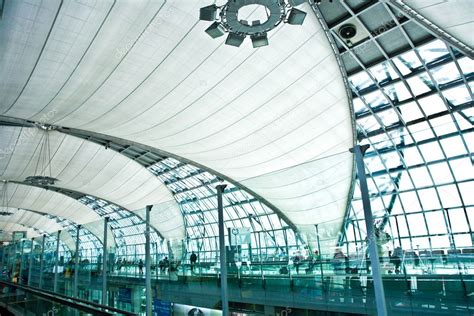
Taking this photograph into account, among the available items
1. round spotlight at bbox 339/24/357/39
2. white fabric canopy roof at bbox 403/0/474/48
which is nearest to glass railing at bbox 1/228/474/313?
white fabric canopy roof at bbox 403/0/474/48

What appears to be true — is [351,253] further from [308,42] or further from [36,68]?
[36,68]

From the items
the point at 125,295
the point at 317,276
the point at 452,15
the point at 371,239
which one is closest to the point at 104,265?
the point at 125,295

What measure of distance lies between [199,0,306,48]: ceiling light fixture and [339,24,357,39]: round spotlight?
10113mm

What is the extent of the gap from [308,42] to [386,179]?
16.8 meters

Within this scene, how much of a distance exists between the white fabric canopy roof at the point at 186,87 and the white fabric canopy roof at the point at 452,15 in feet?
16.4

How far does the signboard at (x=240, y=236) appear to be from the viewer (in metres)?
9.59

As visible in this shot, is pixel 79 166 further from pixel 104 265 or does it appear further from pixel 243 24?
pixel 243 24

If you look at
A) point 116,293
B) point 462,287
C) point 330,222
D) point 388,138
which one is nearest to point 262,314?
point 330,222

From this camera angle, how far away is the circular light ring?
32.4 feet

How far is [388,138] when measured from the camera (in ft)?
92.2

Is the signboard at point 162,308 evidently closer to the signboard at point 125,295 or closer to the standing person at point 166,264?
the signboard at point 125,295

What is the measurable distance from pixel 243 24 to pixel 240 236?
6.17 m

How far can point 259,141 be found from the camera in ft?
93.9

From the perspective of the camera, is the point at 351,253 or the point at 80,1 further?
the point at 80,1
